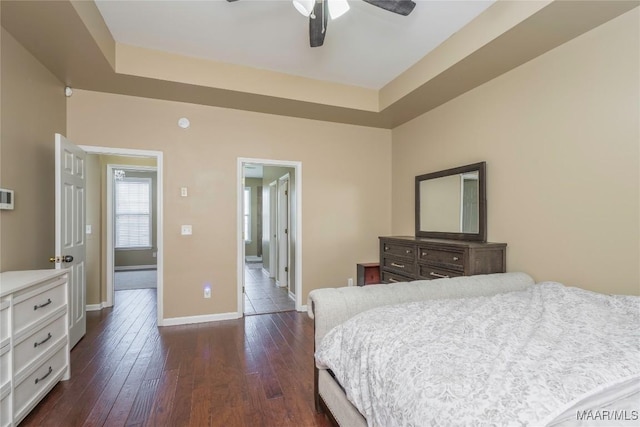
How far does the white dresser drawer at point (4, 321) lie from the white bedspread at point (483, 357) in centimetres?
168

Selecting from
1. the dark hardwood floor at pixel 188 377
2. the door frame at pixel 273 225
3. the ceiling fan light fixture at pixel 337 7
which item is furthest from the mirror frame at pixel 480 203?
the door frame at pixel 273 225

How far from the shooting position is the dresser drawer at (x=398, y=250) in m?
3.28

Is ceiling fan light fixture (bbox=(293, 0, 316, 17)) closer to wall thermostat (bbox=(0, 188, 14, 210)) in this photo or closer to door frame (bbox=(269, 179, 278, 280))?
wall thermostat (bbox=(0, 188, 14, 210))

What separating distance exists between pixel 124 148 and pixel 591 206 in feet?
14.2

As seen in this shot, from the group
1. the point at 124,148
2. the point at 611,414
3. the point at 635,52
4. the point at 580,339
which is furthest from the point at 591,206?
the point at 124,148

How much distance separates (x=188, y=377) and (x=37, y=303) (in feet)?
3.64

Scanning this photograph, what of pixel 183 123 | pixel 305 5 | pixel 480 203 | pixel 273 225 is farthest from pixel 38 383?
pixel 273 225

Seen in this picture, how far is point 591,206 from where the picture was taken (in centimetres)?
214

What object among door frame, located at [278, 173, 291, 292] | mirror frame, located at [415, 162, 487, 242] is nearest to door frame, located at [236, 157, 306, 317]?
door frame, located at [278, 173, 291, 292]

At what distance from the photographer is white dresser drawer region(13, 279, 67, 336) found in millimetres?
1744

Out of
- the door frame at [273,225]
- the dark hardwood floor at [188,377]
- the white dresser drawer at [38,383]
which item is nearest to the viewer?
the white dresser drawer at [38,383]

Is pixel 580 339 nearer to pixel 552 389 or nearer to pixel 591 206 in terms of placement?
pixel 552 389

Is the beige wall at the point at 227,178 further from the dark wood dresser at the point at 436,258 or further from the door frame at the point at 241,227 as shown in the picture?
the dark wood dresser at the point at 436,258

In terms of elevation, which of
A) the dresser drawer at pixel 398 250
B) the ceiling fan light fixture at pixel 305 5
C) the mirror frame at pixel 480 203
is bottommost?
the dresser drawer at pixel 398 250
